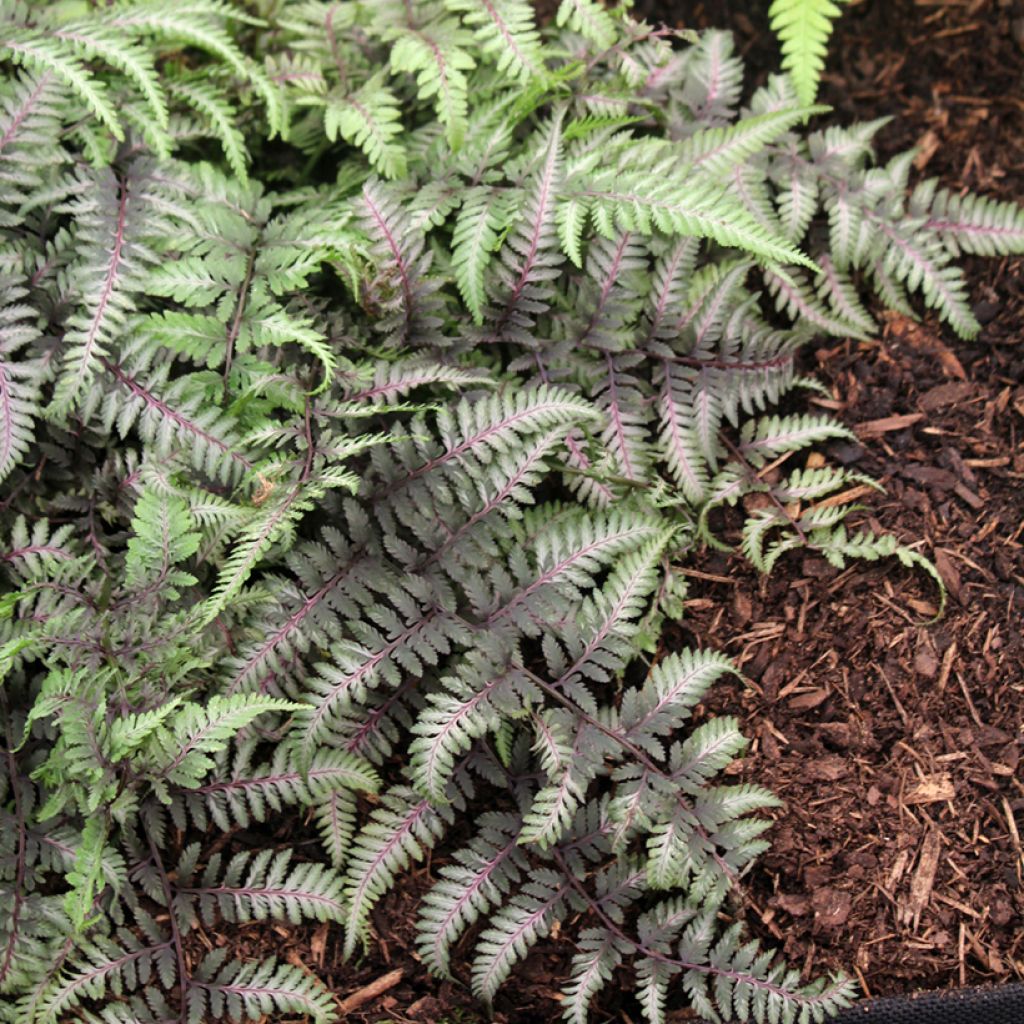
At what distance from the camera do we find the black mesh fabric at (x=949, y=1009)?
215 cm

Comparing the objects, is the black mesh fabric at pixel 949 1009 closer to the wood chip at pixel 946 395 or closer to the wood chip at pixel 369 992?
the wood chip at pixel 369 992

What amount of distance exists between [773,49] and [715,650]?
1.74m

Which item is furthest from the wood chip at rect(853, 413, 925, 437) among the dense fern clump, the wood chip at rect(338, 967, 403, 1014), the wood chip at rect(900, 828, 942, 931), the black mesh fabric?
the wood chip at rect(338, 967, 403, 1014)

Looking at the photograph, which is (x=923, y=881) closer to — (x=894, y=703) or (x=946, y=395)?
(x=894, y=703)

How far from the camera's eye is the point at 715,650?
245 centimetres

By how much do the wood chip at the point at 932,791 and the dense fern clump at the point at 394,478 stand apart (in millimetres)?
406

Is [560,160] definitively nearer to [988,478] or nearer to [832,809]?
[988,478]

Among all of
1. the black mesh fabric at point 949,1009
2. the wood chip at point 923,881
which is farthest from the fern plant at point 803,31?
the black mesh fabric at point 949,1009

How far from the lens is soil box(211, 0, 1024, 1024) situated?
2248 mm

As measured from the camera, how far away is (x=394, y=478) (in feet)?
7.42

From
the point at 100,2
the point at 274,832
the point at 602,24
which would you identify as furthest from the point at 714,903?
the point at 100,2

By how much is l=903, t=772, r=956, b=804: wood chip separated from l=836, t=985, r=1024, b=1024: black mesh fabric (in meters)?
0.38

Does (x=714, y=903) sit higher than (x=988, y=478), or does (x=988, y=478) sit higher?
(x=988, y=478)

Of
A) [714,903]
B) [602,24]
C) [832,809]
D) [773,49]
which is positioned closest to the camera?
[714,903]
